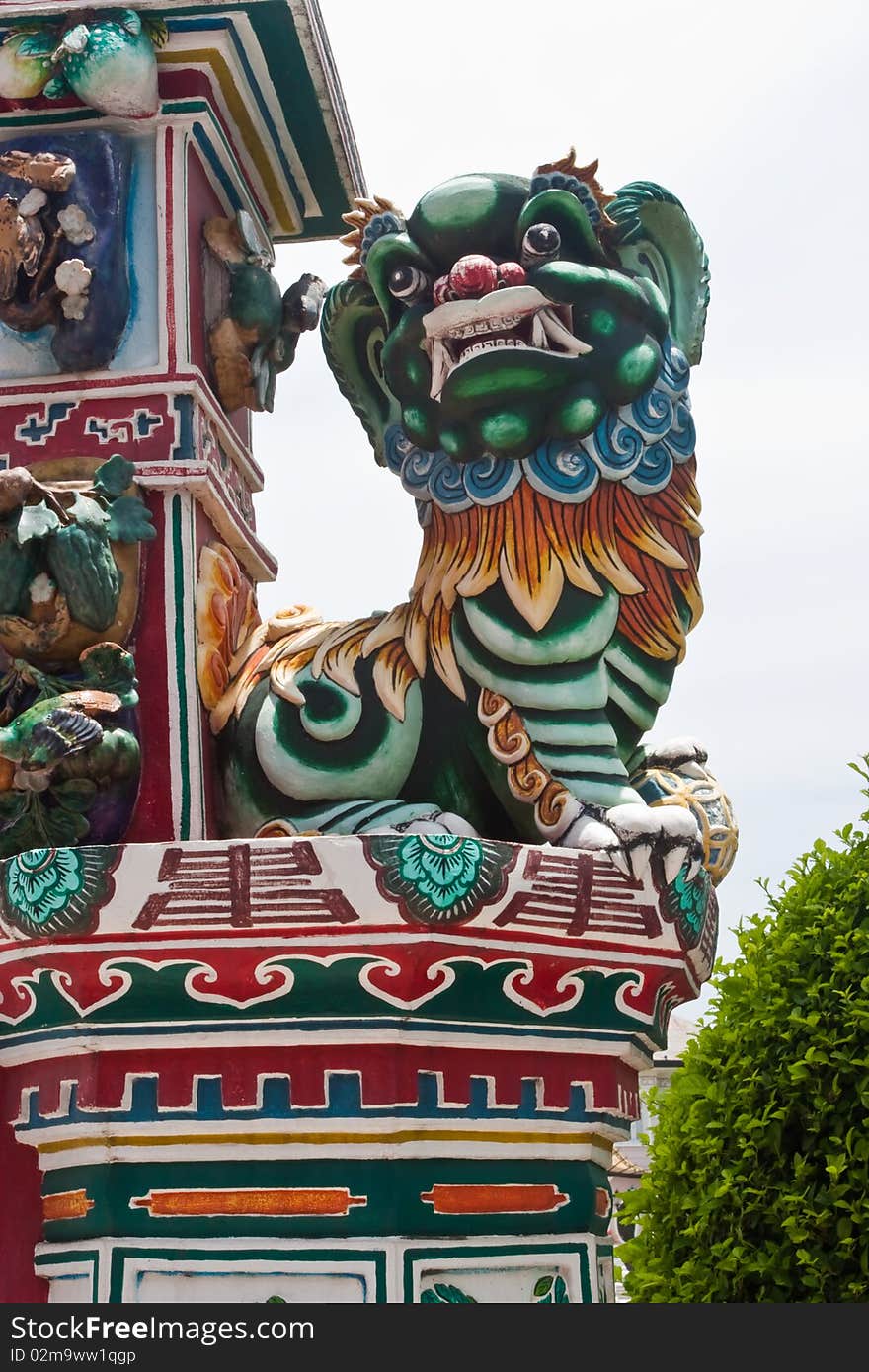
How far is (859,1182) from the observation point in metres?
4.50

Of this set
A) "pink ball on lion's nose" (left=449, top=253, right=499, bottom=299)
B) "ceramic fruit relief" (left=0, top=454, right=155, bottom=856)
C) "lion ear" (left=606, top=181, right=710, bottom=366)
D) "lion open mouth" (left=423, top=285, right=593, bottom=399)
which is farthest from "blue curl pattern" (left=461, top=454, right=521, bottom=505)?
"ceramic fruit relief" (left=0, top=454, right=155, bottom=856)

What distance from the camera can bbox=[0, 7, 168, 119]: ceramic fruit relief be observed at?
4617 millimetres

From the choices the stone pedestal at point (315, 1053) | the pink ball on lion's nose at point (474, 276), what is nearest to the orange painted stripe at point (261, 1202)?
the stone pedestal at point (315, 1053)

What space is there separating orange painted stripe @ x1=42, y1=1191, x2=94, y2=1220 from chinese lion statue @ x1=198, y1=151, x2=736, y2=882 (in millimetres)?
945

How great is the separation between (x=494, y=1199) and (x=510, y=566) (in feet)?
4.64

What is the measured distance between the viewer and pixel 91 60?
4613mm

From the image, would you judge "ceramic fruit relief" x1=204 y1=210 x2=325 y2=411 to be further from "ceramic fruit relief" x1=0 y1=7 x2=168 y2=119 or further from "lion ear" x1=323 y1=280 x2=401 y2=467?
"ceramic fruit relief" x1=0 y1=7 x2=168 y2=119

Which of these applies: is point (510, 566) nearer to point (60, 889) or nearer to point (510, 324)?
point (510, 324)

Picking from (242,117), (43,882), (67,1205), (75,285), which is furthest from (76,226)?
(67,1205)

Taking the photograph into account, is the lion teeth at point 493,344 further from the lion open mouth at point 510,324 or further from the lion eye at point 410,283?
the lion eye at point 410,283

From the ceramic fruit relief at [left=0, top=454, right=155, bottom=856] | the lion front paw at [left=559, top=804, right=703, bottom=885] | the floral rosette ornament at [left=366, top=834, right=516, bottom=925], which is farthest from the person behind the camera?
the ceramic fruit relief at [left=0, top=454, right=155, bottom=856]

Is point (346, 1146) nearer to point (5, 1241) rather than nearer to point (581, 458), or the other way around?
point (5, 1241)

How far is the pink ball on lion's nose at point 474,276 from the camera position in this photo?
4.40 m

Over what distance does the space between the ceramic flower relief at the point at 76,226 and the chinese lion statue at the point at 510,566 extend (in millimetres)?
668
